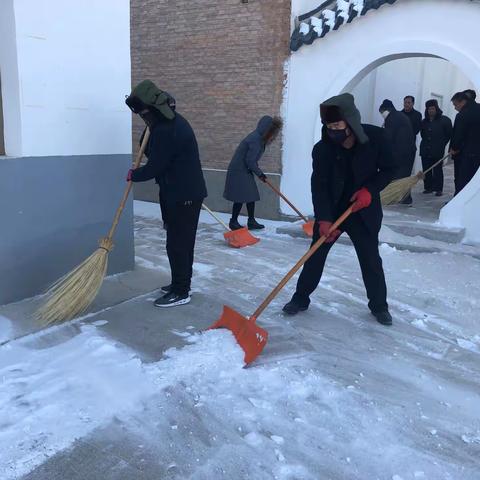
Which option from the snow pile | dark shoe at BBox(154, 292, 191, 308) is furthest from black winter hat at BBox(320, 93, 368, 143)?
the snow pile

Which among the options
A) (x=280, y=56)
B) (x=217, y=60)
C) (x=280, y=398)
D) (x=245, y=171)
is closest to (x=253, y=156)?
(x=245, y=171)

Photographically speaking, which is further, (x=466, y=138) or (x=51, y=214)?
(x=466, y=138)

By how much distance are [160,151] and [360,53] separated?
4178mm

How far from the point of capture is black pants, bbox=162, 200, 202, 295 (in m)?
3.86

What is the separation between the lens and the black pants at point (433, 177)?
871cm

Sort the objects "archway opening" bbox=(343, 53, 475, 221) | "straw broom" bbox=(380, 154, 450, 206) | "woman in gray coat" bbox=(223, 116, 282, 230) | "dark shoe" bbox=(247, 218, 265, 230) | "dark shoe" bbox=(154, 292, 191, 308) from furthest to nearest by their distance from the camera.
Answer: "archway opening" bbox=(343, 53, 475, 221) < "straw broom" bbox=(380, 154, 450, 206) < "dark shoe" bbox=(247, 218, 265, 230) < "woman in gray coat" bbox=(223, 116, 282, 230) < "dark shoe" bbox=(154, 292, 191, 308)

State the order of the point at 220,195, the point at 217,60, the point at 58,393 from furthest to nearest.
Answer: the point at 220,195 → the point at 217,60 → the point at 58,393

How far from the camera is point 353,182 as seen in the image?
356 centimetres

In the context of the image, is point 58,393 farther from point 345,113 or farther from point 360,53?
point 360,53

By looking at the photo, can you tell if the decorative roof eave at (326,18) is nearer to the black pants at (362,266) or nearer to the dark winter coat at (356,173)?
the dark winter coat at (356,173)

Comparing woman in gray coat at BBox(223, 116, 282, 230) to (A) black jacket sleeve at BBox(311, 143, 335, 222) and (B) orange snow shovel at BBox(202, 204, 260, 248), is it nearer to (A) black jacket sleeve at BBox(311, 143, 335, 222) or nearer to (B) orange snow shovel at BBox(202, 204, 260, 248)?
(B) orange snow shovel at BBox(202, 204, 260, 248)

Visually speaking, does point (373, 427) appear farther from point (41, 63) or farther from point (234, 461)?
point (41, 63)

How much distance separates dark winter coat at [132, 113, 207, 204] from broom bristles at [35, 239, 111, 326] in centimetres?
64

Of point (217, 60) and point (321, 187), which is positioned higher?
point (217, 60)
